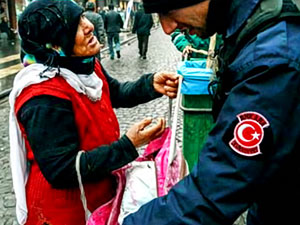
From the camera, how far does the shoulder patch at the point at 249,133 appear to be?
2.82ft

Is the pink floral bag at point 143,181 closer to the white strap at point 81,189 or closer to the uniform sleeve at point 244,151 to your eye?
the white strap at point 81,189

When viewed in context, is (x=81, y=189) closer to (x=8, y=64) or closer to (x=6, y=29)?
(x=8, y=64)

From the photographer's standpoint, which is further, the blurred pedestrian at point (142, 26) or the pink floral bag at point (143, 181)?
the blurred pedestrian at point (142, 26)

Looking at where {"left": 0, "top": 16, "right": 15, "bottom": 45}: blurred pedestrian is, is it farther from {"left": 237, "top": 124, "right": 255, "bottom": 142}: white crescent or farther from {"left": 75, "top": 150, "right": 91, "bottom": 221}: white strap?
{"left": 237, "top": 124, "right": 255, "bottom": 142}: white crescent

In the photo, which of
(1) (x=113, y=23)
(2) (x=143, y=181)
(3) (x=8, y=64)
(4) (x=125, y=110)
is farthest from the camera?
(1) (x=113, y=23)

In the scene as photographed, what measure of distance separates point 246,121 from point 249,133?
0.03m

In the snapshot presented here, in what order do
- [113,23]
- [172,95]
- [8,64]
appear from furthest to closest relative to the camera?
[113,23] < [8,64] < [172,95]

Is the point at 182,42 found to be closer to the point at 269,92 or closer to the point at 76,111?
the point at 76,111

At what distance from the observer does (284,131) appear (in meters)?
0.87

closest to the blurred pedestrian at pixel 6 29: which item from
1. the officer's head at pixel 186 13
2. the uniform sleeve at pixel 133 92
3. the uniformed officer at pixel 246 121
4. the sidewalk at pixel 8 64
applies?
the sidewalk at pixel 8 64

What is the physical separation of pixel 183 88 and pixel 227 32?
141 cm

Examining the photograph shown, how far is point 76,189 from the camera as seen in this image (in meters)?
1.83

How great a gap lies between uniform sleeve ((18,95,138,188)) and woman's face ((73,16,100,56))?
0.27m

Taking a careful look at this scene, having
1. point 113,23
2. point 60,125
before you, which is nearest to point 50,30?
point 60,125
